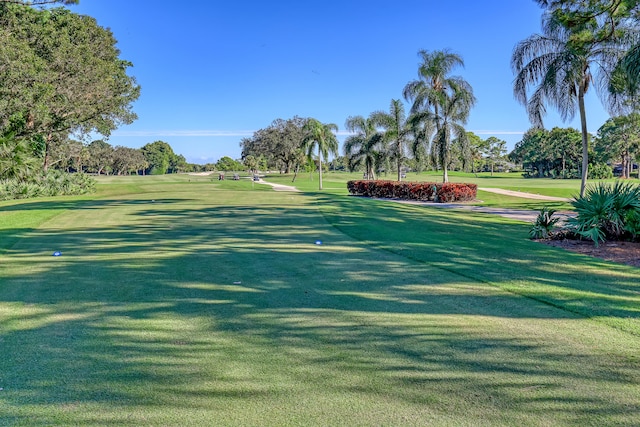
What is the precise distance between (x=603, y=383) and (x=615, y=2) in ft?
54.8

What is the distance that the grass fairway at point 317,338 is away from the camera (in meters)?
2.98

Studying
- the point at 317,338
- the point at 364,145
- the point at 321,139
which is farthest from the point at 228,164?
the point at 317,338

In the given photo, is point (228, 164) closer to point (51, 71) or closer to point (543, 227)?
point (51, 71)

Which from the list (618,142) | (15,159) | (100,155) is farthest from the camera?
(100,155)

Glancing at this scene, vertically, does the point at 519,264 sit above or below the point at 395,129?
below

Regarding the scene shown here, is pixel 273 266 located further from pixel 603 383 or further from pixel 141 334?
pixel 603 383

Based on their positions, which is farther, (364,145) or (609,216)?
(364,145)

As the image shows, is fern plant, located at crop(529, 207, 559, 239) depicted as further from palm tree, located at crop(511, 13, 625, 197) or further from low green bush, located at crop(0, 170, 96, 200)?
low green bush, located at crop(0, 170, 96, 200)

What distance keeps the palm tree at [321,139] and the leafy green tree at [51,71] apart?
17.8 m

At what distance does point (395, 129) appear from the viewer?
39.9 meters

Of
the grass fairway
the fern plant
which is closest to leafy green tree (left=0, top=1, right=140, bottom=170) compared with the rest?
the grass fairway

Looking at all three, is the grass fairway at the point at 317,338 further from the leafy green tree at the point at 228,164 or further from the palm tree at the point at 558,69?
the leafy green tree at the point at 228,164

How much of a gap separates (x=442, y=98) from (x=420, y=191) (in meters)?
7.21

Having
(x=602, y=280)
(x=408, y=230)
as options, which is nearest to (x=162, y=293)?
(x=602, y=280)
